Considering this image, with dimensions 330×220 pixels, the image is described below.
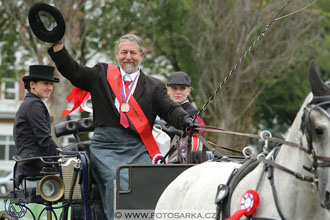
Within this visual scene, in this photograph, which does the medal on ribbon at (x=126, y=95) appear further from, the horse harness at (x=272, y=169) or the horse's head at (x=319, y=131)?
the horse's head at (x=319, y=131)

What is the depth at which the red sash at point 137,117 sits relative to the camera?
5.32 m

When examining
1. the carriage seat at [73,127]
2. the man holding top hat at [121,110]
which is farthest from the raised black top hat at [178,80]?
the man holding top hat at [121,110]

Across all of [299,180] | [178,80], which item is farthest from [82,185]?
[299,180]

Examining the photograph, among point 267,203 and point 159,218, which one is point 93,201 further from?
point 267,203

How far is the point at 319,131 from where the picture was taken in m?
3.31

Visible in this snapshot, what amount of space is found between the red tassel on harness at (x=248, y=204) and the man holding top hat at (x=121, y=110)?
5.36 feet

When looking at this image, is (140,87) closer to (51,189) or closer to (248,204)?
(51,189)

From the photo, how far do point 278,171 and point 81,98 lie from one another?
2.45 meters

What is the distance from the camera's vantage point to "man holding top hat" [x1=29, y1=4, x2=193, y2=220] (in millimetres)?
5273

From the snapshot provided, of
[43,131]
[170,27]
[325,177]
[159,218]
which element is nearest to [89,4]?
[170,27]

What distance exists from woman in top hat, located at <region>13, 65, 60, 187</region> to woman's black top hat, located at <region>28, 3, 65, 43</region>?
166 centimetres

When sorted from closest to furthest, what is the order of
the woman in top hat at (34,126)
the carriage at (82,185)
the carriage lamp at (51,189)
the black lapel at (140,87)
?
the carriage at (82,185), the black lapel at (140,87), the carriage lamp at (51,189), the woman in top hat at (34,126)

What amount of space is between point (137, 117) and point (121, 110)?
0.15m

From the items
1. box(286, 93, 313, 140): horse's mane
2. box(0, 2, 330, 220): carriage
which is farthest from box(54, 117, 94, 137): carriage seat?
box(286, 93, 313, 140): horse's mane
